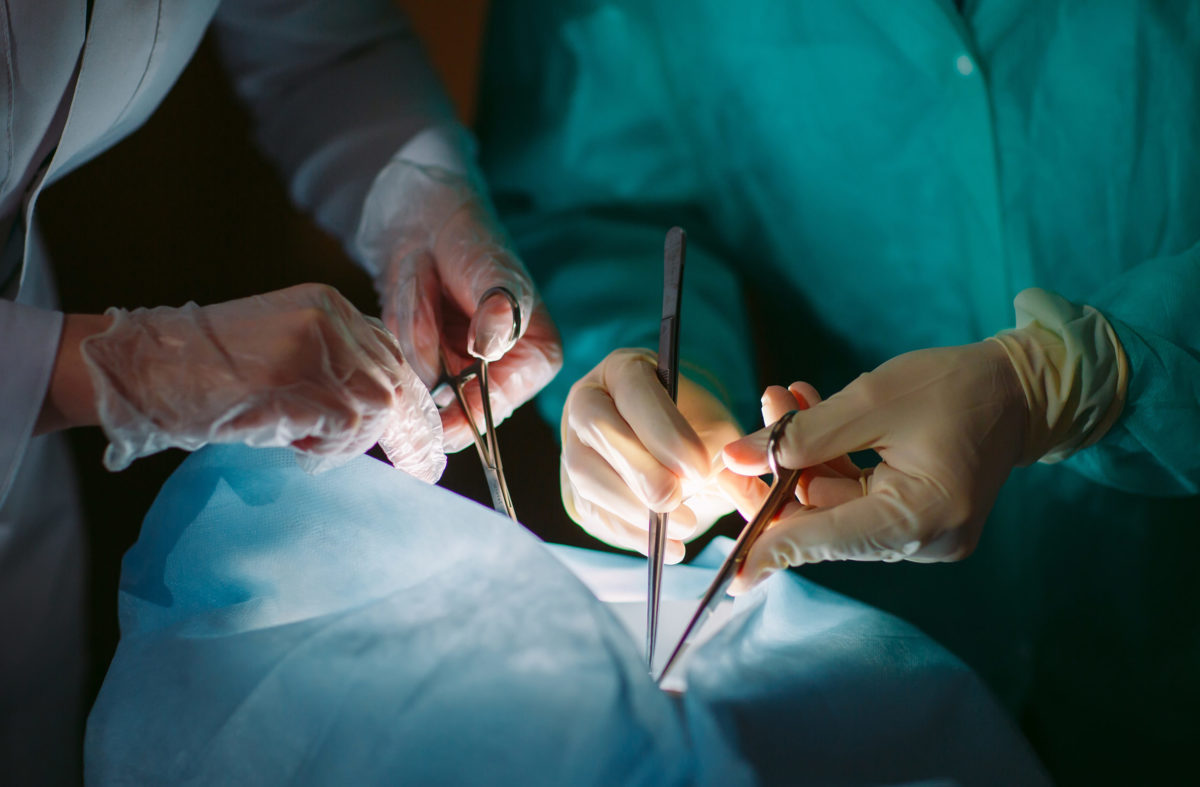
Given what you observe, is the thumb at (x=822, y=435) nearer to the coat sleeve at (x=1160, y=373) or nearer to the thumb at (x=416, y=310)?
the coat sleeve at (x=1160, y=373)

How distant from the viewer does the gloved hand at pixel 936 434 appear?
2.52ft

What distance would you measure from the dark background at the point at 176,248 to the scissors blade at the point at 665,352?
64 cm

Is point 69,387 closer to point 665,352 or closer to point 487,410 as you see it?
point 487,410

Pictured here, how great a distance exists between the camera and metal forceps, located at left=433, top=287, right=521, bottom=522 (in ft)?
3.15

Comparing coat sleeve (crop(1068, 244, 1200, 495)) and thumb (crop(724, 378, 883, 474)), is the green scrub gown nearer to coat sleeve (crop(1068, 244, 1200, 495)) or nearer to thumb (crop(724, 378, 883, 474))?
coat sleeve (crop(1068, 244, 1200, 495))

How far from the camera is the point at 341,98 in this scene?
53.5 inches

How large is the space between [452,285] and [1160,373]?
3.04 feet

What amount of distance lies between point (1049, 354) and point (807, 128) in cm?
52

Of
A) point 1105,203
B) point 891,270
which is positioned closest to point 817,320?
point 891,270

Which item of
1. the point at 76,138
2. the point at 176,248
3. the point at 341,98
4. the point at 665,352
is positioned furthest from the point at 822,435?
the point at 176,248

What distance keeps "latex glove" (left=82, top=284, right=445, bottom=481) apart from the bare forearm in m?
0.03

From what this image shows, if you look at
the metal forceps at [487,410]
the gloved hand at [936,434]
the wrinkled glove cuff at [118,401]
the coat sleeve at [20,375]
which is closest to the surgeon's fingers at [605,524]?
the metal forceps at [487,410]

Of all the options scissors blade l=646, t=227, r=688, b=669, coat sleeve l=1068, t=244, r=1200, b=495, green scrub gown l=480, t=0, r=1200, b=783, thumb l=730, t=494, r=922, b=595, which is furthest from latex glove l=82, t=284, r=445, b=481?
coat sleeve l=1068, t=244, r=1200, b=495

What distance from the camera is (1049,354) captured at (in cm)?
85
